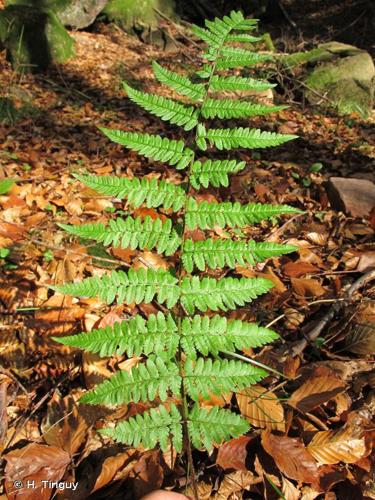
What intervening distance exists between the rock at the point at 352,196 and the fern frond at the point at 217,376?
210 cm

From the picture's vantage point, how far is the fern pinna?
1.28m

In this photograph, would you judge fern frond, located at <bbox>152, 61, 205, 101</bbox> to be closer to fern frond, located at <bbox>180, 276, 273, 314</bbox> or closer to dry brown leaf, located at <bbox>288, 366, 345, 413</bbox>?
fern frond, located at <bbox>180, 276, 273, 314</bbox>

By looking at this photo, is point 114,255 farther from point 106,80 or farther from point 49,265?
point 106,80

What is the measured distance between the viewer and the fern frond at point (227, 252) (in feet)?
4.40

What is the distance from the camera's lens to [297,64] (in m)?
6.70

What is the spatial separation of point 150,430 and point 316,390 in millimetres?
762

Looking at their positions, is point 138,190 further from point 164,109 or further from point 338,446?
point 338,446

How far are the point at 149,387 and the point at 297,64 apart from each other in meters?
6.79

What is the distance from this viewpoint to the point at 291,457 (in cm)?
150

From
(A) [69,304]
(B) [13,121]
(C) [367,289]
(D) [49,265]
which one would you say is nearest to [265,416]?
(C) [367,289]

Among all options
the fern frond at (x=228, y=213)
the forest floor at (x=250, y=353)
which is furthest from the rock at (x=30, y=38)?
the fern frond at (x=228, y=213)

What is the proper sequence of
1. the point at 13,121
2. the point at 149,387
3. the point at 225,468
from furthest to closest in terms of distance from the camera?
the point at 13,121
the point at 225,468
the point at 149,387

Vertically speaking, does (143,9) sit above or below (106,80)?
above

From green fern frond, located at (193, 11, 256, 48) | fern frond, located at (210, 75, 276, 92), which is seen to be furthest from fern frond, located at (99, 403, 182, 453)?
green fern frond, located at (193, 11, 256, 48)
